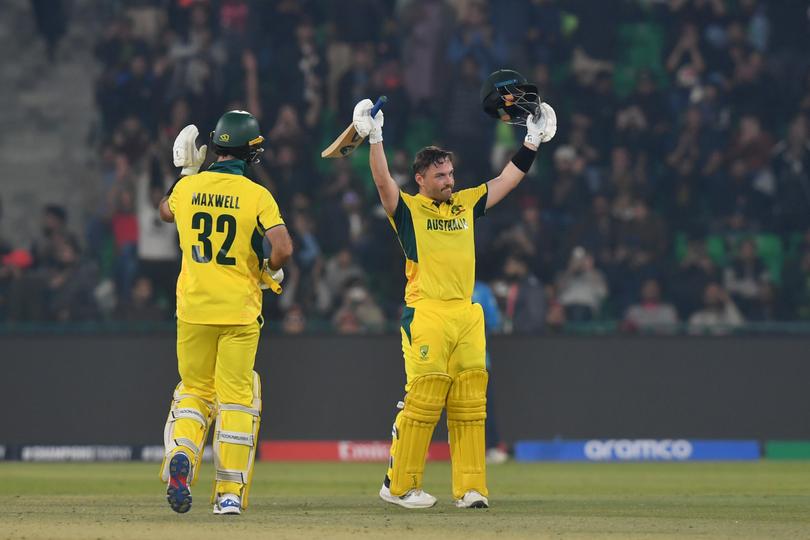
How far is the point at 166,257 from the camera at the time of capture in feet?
54.6

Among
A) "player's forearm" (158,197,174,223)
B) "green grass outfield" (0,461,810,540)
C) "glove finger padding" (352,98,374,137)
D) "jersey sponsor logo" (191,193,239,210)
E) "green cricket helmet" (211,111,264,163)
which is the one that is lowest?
"green grass outfield" (0,461,810,540)

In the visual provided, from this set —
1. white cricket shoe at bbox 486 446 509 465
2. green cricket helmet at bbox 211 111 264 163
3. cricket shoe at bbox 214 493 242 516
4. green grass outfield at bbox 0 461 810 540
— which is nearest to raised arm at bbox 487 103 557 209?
green cricket helmet at bbox 211 111 264 163

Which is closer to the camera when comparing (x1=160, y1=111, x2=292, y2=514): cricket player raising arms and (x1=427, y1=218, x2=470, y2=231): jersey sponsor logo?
(x1=160, y1=111, x2=292, y2=514): cricket player raising arms

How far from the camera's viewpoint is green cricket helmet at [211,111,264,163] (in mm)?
8242

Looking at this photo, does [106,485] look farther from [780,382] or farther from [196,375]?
[780,382]

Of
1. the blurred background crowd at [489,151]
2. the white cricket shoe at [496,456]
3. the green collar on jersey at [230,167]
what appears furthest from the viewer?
the blurred background crowd at [489,151]

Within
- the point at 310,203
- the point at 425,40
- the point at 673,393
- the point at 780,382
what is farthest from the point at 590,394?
the point at 425,40

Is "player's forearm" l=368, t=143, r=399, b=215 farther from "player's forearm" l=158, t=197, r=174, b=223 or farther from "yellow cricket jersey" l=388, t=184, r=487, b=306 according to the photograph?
"player's forearm" l=158, t=197, r=174, b=223

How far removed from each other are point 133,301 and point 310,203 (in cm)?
232

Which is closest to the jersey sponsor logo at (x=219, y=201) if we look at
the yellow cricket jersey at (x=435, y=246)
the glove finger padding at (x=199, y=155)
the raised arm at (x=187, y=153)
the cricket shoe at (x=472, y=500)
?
the raised arm at (x=187, y=153)

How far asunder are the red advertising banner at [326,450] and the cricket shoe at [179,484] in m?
7.70

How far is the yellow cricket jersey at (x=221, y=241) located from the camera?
8.08 m

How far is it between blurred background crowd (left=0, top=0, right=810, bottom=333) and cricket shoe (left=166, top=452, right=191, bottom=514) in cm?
792

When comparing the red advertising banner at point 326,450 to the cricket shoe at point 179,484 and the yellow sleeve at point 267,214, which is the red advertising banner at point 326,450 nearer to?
the yellow sleeve at point 267,214
